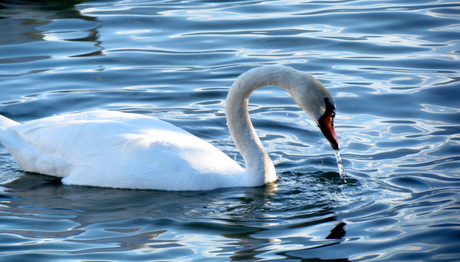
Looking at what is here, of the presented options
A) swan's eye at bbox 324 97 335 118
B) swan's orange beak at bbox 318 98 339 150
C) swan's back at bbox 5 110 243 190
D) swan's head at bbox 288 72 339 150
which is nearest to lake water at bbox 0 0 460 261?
swan's back at bbox 5 110 243 190

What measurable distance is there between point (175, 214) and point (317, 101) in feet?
4.85

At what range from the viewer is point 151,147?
260 inches

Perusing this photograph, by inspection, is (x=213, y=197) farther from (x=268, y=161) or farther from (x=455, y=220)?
(x=455, y=220)

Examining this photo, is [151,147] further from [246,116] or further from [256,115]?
[256,115]

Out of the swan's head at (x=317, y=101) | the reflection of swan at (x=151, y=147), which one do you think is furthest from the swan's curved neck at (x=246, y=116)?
the swan's head at (x=317, y=101)

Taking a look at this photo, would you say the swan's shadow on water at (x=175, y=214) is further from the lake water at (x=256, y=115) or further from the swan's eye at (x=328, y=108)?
the swan's eye at (x=328, y=108)

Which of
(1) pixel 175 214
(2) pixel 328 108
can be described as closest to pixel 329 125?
(2) pixel 328 108

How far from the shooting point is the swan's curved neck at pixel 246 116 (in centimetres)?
667

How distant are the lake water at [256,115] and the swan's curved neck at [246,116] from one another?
161 millimetres

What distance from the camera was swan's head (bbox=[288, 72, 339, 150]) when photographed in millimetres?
6445

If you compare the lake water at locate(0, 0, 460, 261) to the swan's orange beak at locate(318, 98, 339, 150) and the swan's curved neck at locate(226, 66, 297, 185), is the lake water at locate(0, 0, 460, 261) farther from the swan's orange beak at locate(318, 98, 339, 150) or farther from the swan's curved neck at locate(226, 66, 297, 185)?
the swan's orange beak at locate(318, 98, 339, 150)

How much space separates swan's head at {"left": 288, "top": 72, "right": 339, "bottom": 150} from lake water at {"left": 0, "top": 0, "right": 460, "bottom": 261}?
1.72ft

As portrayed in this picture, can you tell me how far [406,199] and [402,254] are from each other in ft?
3.46

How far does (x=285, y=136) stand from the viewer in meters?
8.15
